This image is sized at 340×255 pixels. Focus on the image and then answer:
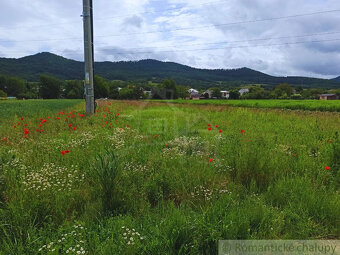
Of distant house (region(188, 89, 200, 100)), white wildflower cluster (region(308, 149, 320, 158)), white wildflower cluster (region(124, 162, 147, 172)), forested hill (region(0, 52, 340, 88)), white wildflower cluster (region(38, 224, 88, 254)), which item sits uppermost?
forested hill (region(0, 52, 340, 88))

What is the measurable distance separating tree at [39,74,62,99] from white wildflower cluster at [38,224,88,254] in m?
80.4

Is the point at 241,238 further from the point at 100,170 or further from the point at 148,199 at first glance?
the point at 100,170

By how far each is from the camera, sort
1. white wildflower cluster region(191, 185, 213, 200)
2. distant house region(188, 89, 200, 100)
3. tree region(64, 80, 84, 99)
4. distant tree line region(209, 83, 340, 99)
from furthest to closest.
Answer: tree region(64, 80, 84, 99)
distant tree line region(209, 83, 340, 99)
distant house region(188, 89, 200, 100)
white wildflower cluster region(191, 185, 213, 200)

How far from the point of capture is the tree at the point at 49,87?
2699 inches

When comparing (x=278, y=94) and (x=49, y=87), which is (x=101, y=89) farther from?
(x=278, y=94)

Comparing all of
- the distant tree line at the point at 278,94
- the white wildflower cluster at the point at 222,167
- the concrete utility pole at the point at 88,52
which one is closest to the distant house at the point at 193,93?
the distant tree line at the point at 278,94

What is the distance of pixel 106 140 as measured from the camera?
17.6 feet

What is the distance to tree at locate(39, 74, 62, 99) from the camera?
225ft

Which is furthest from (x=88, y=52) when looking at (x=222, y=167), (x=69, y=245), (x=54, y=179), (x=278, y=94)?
(x=278, y=94)

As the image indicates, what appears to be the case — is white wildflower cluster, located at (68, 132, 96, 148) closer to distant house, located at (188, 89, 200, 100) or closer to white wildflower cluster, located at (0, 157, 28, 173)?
white wildflower cluster, located at (0, 157, 28, 173)

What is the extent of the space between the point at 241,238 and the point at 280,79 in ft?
449

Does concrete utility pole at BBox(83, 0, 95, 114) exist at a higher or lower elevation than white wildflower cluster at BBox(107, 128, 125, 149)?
higher

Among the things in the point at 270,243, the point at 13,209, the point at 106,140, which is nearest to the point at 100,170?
the point at 13,209

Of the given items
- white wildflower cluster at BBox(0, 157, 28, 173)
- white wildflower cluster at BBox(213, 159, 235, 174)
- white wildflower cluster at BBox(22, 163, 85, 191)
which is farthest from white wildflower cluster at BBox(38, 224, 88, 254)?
white wildflower cluster at BBox(213, 159, 235, 174)
